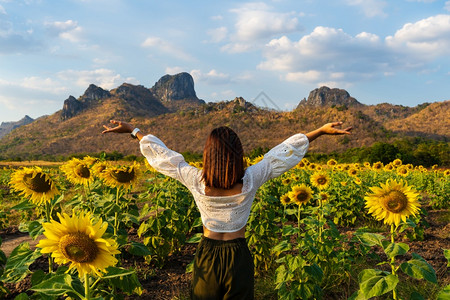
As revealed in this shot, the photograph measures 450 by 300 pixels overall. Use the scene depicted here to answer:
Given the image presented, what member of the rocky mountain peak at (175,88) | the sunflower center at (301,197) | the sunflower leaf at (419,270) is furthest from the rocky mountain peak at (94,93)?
the sunflower leaf at (419,270)

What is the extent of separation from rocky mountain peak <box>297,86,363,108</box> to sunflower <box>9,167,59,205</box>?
13287 centimetres

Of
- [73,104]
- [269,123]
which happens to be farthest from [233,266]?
[73,104]

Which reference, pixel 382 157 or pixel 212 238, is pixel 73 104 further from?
pixel 212 238

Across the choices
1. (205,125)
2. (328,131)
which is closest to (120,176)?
(328,131)

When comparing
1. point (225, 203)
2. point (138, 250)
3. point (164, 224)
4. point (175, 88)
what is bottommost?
point (164, 224)

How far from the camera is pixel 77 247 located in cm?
175

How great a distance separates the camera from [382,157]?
2769 centimetres

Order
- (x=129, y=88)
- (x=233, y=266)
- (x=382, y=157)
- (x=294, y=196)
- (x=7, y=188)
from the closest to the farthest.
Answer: (x=233, y=266) < (x=294, y=196) < (x=7, y=188) < (x=382, y=157) < (x=129, y=88)

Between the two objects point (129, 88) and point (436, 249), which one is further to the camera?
point (129, 88)

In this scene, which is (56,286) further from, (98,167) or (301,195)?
(301,195)

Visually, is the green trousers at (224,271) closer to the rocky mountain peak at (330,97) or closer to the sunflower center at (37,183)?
the sunflower center at (37,183)

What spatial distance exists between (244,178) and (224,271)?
63cm

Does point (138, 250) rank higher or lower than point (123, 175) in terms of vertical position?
lower

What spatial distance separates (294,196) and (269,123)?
7425cm
